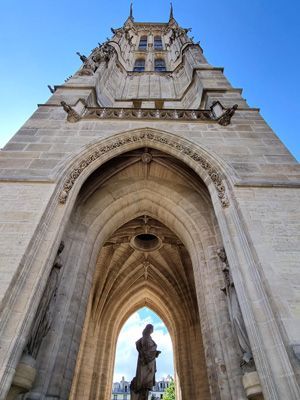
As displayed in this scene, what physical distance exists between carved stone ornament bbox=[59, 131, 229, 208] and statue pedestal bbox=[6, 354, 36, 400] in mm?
2478

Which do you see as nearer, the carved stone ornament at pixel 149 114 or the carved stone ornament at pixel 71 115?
the carved stone ornament at pixel 71 115

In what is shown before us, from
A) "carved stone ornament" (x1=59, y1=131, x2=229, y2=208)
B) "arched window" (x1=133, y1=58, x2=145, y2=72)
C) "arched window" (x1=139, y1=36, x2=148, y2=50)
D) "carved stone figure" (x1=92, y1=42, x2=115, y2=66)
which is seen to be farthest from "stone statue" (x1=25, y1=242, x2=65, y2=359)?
"arched window" (x1=139, y1=36, x2=148, y2=50)

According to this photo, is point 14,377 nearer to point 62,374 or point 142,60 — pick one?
point 62,374

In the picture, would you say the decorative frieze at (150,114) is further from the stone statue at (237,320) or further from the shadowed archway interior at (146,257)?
the stone statue at (237,320)

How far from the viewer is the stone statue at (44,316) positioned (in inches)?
143

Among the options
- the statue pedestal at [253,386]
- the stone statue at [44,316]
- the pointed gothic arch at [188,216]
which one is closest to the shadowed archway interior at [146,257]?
the pointed gothic arch at [188,216]

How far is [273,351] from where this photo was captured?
9.68 feet

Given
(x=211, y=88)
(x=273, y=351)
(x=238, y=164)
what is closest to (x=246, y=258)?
(x=273, y=351)

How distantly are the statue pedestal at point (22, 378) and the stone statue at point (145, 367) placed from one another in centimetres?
447

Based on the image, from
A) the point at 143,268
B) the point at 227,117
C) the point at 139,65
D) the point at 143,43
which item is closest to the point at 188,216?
the point at 227,117

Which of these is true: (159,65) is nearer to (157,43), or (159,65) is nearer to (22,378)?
(157,43)

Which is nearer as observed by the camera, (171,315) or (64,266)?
(64,266)

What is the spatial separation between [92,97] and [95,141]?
344 centimetres

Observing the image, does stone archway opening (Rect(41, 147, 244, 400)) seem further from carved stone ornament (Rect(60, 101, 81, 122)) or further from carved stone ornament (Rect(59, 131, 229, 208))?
carved stone ornament (Rect(60, 101, 81, 122))
